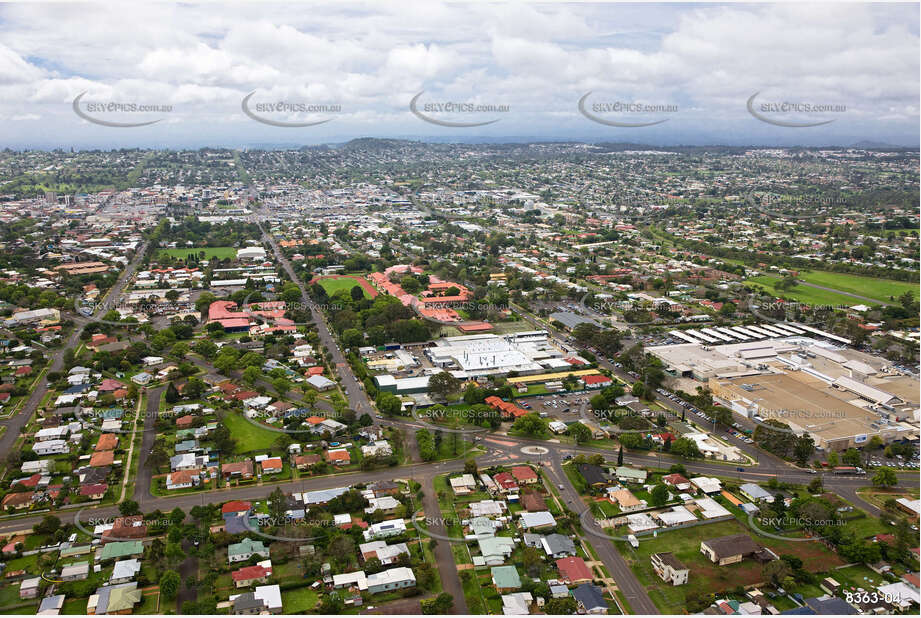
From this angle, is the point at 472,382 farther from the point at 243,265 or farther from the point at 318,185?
the point at 318,185

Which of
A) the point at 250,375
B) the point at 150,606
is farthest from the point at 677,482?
the point at 250,375

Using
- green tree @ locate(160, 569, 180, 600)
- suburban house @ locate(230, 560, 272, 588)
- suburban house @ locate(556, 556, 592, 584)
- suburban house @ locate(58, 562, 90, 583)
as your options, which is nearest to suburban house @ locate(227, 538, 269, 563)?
suburban house @ locate(230, 560, 272, 588)

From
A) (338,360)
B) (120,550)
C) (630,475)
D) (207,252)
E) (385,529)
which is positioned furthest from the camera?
(207,252)

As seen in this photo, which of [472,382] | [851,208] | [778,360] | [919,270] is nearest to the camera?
[472,382]

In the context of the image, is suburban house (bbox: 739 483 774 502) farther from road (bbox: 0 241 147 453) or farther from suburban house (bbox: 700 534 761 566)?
road (bbox: 0 241 147 453)

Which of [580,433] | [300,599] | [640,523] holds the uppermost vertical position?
[580,433]

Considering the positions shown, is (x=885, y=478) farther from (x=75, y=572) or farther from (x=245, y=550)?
(x=75, y=572)

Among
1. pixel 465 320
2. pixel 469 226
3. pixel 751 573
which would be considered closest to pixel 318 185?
pixel 469 226
